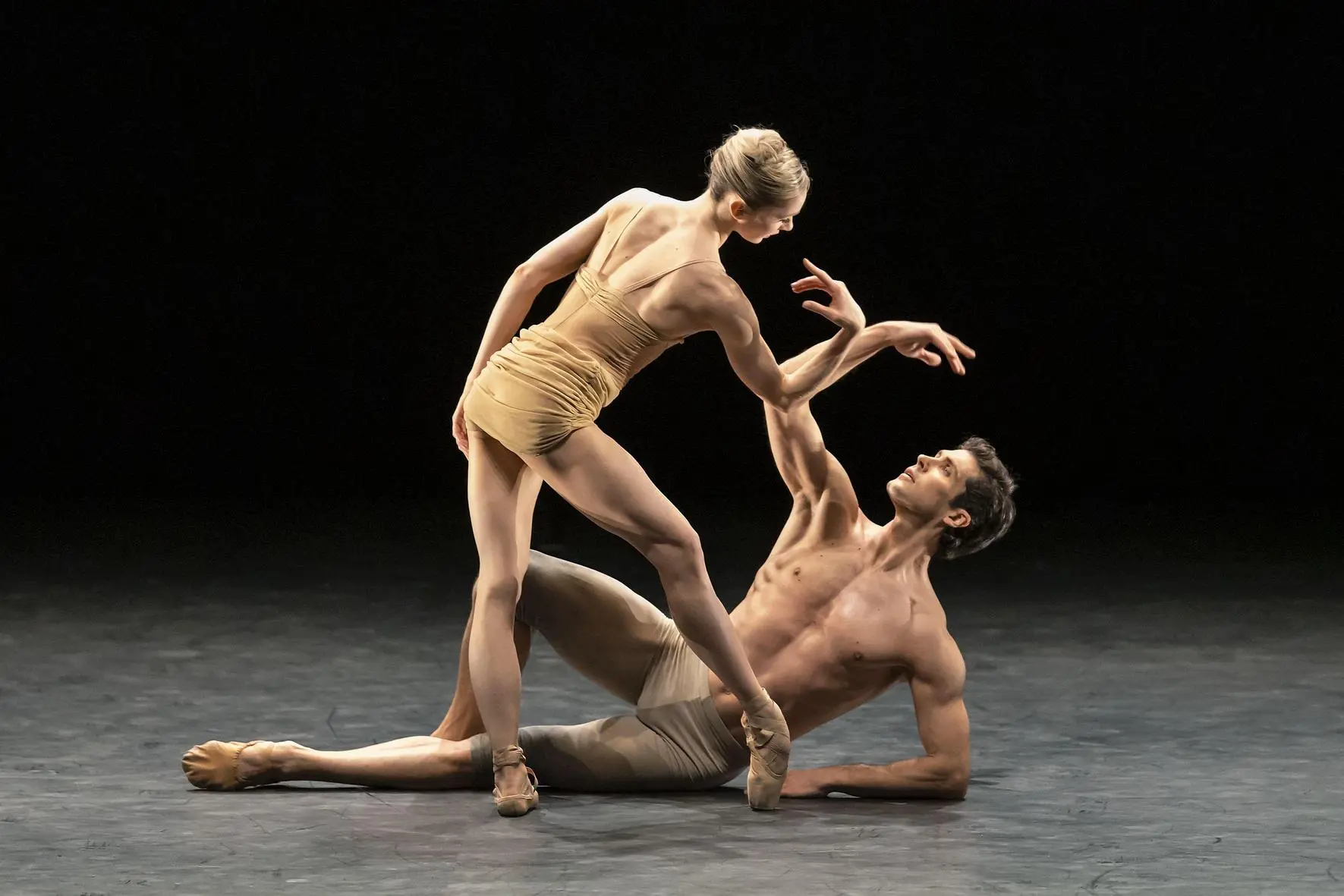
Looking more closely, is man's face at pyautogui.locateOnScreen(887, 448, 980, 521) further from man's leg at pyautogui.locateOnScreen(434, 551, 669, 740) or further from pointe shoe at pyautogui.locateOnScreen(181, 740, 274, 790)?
pointe shoe at pyautogui.locateOnScreen(181, 740, 274, 790)

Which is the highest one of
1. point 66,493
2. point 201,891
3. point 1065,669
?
point 66,493

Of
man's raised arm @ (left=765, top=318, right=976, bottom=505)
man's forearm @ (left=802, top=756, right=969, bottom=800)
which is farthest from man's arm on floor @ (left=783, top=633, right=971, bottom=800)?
man's raised arm @ (left=765, top=318, right=976, bottom=505)

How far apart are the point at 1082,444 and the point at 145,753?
16.8 ft

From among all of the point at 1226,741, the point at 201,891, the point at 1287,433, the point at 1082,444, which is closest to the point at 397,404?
the point at 1082,444

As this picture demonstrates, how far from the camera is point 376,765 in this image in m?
3.27

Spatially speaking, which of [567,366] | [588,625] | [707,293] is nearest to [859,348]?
[707,293]

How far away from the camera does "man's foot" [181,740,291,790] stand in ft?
10.7

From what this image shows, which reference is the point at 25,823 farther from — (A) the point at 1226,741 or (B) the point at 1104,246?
(B) the point at 1104,246

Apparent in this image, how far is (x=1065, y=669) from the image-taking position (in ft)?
14.6

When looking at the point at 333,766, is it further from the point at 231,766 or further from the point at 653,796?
the point at 653,796

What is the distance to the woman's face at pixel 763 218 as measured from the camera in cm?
317

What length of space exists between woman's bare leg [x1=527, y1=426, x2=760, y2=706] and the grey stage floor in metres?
0.30

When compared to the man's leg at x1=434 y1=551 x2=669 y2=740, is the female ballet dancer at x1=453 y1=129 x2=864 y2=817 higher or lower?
higher

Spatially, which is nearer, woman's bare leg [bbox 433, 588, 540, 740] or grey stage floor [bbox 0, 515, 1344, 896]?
grey stage floor [bbox 0, 515, 1344, 896]
